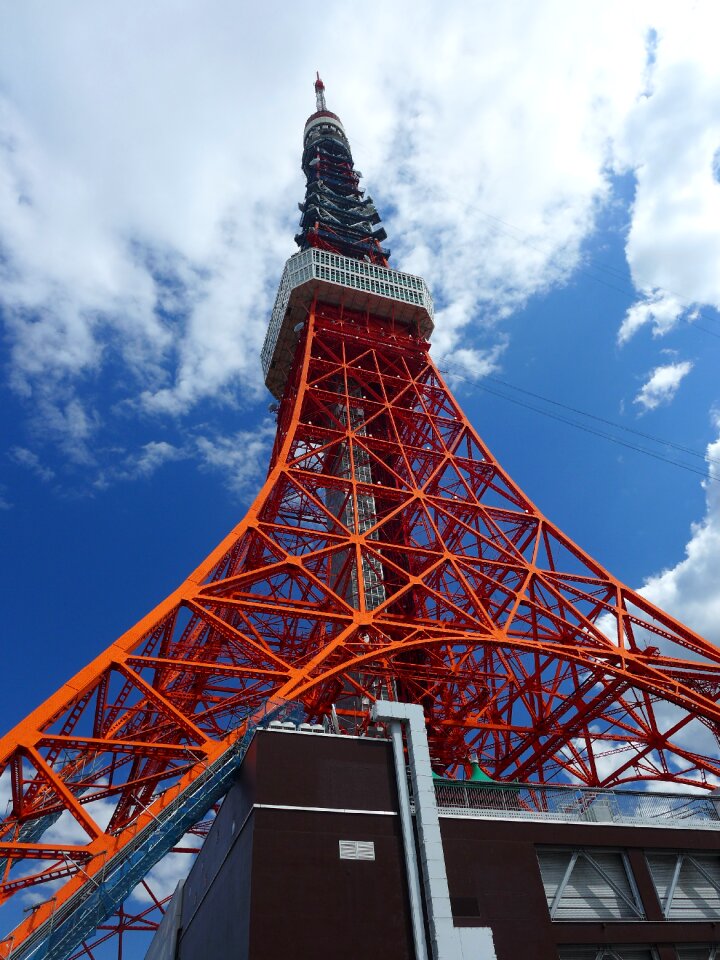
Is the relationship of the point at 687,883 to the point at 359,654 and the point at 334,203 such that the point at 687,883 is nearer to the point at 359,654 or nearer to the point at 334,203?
the point at 359,654

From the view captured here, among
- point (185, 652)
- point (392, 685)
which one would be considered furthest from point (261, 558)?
point (392, 685)

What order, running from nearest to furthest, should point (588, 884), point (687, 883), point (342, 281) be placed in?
1. point (588, 884)
2. point (687, 883)
3. point (342, 281)

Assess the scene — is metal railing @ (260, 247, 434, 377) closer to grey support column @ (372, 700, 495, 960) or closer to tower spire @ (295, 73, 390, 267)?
tower spire @ (295, 73, 390, 267)

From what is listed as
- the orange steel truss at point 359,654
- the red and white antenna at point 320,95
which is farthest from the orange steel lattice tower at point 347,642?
the red and white antenna at point 320,95

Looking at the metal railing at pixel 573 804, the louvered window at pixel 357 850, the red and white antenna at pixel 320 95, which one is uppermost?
the red and white antenna at pixel 320 95

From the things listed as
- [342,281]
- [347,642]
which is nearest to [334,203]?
[342,281]

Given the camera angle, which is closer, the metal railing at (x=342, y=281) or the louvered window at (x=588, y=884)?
the louvered window at (x=588, y=884)

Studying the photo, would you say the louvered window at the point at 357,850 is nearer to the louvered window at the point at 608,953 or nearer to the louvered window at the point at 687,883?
the louvered window at the point at 608,953
